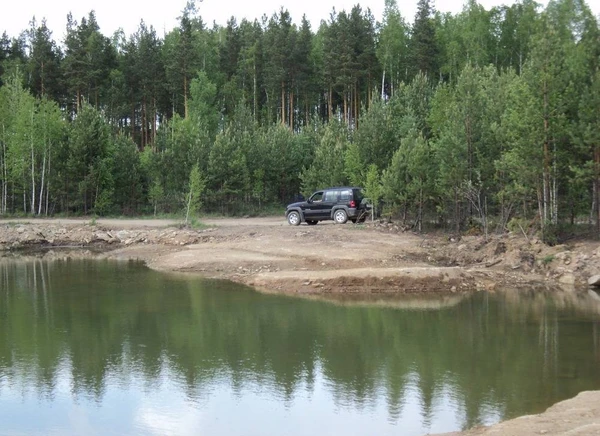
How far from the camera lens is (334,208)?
3356 cm

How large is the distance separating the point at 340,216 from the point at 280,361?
20.2m

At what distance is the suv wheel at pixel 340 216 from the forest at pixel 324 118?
1.58 metres

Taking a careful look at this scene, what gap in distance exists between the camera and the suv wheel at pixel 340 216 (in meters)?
→ 33.3

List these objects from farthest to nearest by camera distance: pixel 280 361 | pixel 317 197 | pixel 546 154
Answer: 1. pixel 317 197
2. pixel 546 154
3. pixel 280 361

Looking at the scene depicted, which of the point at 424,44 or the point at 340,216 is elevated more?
the point at 424,44

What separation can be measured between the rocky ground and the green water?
1.49m

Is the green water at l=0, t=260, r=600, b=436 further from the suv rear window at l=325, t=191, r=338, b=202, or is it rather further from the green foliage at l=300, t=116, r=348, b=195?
the green foliage at l=300, t=116, r=348, b=195

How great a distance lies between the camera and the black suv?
1313 inches

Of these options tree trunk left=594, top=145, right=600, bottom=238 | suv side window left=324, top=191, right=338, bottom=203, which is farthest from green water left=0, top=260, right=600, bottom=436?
suv side window left=324, top=191, right=338, bottom=203

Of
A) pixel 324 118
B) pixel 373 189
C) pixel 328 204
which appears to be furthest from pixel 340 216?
pixel 324 118

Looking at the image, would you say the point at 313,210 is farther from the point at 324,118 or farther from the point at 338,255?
the point at 324,118

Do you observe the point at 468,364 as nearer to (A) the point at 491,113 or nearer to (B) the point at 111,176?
(A) the point at 491,113

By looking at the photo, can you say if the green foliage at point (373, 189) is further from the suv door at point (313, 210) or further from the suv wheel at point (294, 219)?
the suv wheel at point (294, 219)

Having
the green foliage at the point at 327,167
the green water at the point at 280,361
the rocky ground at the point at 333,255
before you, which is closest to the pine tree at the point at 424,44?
the green foliage at the point at 327,167
